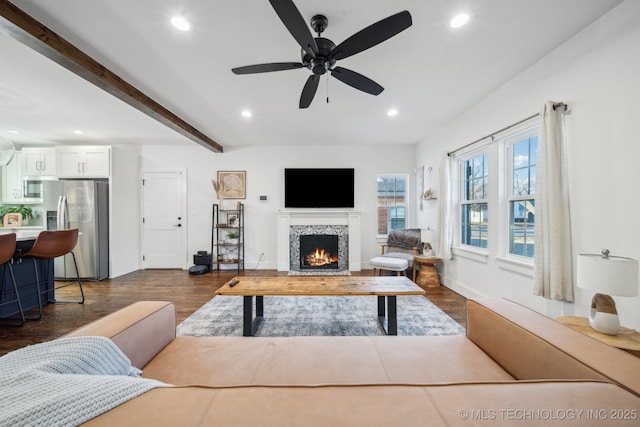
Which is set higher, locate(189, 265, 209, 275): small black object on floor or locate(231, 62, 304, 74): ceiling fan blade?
locate(231, 62, 304, 74): ceiling fan blade

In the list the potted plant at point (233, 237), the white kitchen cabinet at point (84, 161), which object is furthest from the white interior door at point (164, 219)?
the potted plant at point (233, 237)

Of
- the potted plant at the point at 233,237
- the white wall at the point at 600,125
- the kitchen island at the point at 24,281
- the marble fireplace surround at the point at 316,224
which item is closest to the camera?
the white wall at the point at 600,125

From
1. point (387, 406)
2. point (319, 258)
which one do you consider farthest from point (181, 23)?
point (319, 258)

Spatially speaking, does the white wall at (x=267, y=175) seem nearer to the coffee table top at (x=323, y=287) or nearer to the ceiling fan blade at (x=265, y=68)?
the coffee table top at (x=323, y=287)

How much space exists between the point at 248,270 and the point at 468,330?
4266 mm

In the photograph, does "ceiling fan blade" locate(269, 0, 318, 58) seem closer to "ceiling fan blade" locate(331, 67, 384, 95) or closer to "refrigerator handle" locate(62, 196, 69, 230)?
"ceiling fan blade" locate(331, 67, 384, 95)

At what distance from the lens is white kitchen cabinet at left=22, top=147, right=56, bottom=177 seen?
4.40 meters

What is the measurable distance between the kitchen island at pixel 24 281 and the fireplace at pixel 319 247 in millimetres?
3366

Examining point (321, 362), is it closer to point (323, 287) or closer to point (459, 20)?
point (323, 287)

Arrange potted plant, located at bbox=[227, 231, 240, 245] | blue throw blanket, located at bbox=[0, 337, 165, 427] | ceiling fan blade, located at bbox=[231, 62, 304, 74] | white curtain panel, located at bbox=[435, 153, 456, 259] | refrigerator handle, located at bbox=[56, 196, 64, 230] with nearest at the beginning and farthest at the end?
1. blue throw blanket, located at bbox=[0, 337, 165, 427]
2. ceiling fan blade, located at bbox=[231, 62, 304, 74]
3. white curtain panel, located at bbox=[435, 153, 456, 259]
4. refrigerator handle, located at bbox=[56, 196, 64, 230]
5. potted plant, located at bbox=[227, 231, 240, 245]

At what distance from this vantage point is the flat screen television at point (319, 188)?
4.96 metres

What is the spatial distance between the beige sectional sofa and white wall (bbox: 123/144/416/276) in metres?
3.66

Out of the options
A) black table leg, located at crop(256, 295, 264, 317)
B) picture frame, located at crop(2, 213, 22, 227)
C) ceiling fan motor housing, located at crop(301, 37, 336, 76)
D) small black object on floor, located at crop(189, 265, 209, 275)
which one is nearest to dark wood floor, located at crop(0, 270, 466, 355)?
small black object on floor, located at crop(189, 265, 209, 275)

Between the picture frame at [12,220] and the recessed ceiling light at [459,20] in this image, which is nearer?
the recessed ceiling light at [459,20]
